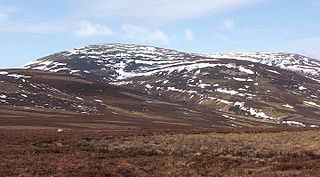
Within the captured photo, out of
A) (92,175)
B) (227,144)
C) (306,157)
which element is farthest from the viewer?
(227,144)

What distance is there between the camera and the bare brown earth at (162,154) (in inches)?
1097

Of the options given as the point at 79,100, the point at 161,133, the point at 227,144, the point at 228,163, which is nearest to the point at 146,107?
the point at 79,100

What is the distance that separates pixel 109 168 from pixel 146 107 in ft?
452

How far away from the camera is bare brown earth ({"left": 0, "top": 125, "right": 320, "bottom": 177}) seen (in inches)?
1097

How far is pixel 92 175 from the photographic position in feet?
86.5

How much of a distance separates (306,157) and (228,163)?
6.55m

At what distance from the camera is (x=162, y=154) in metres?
37.9

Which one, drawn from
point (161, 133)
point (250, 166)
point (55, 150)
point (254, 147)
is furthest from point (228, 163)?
point (161, 133)

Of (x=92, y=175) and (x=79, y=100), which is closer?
(x=92, y=175)

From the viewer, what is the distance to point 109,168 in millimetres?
29078

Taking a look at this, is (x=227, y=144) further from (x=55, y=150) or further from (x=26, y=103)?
(x=26, y=103)

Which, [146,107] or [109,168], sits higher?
[109,168]

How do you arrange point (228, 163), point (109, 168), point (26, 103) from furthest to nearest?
point (26, 103), point (228, 163), point (109, 168)

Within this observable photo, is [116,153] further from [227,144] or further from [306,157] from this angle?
[306,157]
